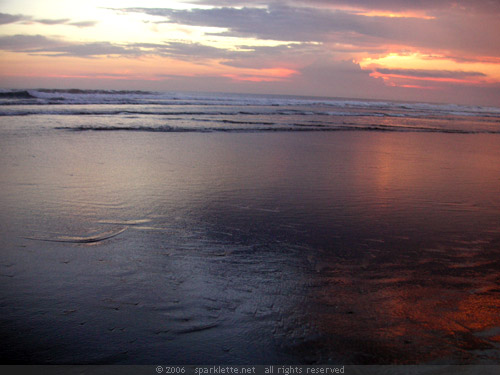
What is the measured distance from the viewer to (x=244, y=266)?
305 cm

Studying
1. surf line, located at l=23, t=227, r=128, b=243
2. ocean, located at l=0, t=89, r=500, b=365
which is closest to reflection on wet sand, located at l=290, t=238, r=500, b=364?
ocean, located at l=0, t=89, r=500, b=365

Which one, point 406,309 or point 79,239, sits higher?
point 79,239

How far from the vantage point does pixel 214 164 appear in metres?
7.43

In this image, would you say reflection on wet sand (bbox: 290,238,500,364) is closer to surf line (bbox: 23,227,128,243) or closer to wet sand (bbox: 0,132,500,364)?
wet sand (bbox: 0,132,500,364)

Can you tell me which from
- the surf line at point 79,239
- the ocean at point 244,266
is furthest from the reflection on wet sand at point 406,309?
the surf line at point 79,239

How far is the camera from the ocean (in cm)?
214

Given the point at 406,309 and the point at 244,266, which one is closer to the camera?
the point at 406,309

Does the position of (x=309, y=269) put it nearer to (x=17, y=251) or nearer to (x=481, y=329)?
(x=481, y=329)

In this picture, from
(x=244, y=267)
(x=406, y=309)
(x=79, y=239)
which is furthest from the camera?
(x=79, y=239)

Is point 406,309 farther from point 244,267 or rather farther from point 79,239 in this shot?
point 79,239

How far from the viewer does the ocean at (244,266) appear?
2139 millimetres

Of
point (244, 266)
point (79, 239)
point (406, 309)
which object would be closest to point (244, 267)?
point (244, 266)

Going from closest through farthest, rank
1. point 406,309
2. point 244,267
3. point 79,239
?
1. point 406,309
2. point 244,267
3. point 79,239

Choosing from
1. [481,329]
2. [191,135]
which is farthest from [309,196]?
[191,135]
